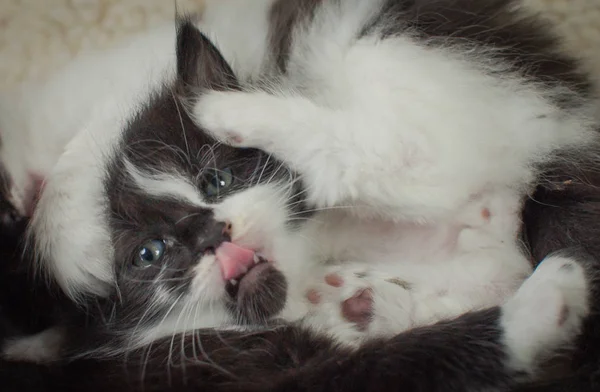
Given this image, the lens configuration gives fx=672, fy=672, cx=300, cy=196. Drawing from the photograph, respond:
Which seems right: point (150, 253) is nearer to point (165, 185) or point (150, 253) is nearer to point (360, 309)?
point (165, 185)

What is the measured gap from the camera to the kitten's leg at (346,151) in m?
1.42

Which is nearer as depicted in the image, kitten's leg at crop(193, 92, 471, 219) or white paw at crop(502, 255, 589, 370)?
white paw at crop(502, 255, 589, 370)

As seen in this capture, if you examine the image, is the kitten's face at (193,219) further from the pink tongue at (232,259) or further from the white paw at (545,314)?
the white paw at (545,314)

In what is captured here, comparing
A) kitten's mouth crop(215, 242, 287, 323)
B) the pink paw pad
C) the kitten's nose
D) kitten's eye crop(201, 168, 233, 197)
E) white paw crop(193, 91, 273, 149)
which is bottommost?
the pink paw pad

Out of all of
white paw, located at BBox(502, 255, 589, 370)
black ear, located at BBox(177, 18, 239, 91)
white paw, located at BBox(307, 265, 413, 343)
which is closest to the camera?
white paw, located at BBox(502, 255, 589, 370)

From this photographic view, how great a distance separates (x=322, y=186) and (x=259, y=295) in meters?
0.28

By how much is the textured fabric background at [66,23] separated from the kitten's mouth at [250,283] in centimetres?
115

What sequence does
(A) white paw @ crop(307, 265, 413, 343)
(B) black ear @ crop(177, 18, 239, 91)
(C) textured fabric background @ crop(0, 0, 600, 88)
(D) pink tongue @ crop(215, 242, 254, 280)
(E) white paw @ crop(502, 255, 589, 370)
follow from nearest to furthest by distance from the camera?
(E) white paw @ crop(502, 255, 589, 370)
(D) pink tongue @ crop(215, 242, 254, 280)
(A) white paw @ crop(307, 265, 413, 343)
(B) black ear @ crop(177, 18, 239, 91)
(C) textured fabric background @ crop(0, 0, 600, 88)

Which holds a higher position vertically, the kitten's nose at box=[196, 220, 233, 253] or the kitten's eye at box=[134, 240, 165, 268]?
the kitten's nose at box=[196, 220, 233, 253]

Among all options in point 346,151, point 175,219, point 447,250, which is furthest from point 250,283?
point 447,250

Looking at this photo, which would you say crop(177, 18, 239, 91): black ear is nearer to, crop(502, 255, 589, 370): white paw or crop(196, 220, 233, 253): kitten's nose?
crop(196, 220, 233, 253): kitten's nose

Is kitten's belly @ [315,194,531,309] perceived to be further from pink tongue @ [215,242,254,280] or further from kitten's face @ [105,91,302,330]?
pink tongue @ [215,242,254,280]

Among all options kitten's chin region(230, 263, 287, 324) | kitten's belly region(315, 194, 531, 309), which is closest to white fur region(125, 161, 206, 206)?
kitten's chin region(230, 263, 287, 324)

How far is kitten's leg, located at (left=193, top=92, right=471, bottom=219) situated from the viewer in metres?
1.42
